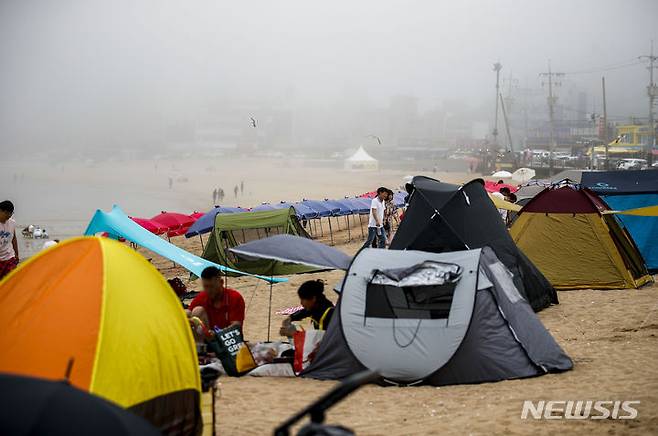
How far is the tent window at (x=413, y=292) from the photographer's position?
24.4ft

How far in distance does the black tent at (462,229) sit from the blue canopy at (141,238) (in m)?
2.75

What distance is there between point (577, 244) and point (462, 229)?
116 inches

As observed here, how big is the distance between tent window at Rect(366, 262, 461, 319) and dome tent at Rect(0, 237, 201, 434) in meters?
2.56

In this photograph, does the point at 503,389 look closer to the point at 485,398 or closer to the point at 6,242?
the point at 485,398

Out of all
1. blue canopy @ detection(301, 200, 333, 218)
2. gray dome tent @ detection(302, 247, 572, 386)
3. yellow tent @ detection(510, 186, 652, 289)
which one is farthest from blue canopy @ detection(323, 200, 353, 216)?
gray dome tent @ detection(302, 247, 572, 386)

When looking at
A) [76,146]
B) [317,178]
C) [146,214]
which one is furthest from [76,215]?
[76,146]

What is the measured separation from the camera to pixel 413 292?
756cm

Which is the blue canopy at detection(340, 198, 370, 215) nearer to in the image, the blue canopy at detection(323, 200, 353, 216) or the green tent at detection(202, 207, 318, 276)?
the blue canopy at detection(323, 200, 353, 216)

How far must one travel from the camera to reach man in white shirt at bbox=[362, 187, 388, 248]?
1456 centimetres

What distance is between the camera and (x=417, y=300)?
297 inches

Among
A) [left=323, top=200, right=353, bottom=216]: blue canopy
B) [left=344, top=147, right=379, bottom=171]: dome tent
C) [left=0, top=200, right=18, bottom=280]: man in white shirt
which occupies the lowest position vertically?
[left=344, top=147, right=379, bottom=171]: dome tent

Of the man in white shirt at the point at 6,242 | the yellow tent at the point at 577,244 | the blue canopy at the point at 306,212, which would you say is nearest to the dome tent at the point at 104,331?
the man in white shirt at the point at 6,242

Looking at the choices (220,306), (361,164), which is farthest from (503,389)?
(361,164)

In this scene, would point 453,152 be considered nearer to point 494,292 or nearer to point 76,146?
point 76,146
